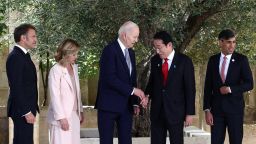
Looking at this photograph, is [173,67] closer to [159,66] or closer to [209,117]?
[159,66]

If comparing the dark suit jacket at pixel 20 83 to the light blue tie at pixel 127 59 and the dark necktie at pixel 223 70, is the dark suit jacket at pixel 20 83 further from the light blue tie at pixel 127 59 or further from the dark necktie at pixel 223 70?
the dark necktie at pixel 223 70

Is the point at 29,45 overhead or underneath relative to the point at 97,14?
underneath

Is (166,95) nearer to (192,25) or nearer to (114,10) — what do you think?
(114,10)

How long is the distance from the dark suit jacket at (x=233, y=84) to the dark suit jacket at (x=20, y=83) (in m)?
2.06

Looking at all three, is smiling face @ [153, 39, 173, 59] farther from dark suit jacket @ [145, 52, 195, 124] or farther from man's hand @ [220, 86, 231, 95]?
man's hand @ [220, 86, 231, 95]

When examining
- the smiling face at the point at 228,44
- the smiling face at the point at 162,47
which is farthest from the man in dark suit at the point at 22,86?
the smiling face at the point at 228,44

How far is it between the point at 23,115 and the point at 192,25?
3.25 metres

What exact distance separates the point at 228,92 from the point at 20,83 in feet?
7.47

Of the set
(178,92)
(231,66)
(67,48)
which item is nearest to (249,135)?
(231,66)

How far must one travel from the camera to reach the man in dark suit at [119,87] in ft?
20.1

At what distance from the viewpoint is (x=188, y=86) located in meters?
6.34

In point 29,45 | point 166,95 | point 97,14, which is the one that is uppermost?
point 97,14

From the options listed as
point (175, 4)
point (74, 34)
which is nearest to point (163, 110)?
point (175, 4)

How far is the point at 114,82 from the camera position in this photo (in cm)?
612
